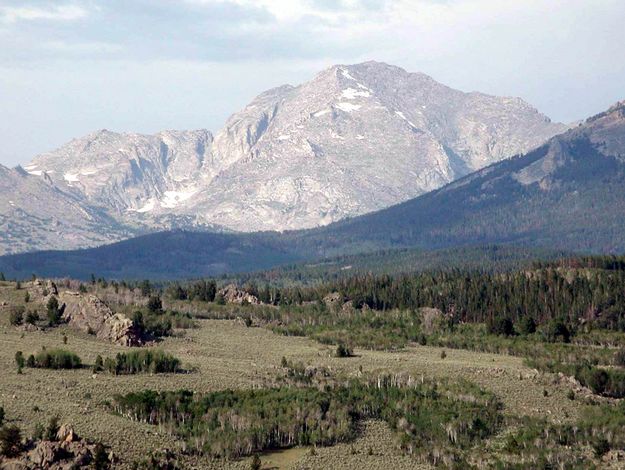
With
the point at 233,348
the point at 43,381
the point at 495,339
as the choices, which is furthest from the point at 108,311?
the point at 495,339

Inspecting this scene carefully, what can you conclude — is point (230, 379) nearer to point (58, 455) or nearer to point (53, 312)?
point (58, 455)

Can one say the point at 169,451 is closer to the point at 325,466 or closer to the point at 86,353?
the point at 325,466

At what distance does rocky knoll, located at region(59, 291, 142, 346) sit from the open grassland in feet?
6.77

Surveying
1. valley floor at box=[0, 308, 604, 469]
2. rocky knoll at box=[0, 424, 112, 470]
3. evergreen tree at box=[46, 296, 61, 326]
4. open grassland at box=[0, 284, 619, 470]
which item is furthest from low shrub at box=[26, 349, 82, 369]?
evergreen tree at box=[46, 296, 61, 326]

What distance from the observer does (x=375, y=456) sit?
97.8 metres

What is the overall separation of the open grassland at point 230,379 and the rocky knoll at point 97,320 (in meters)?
2.06

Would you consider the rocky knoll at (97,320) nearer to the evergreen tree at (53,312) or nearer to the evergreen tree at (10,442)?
the evergreen tree at (53,312)

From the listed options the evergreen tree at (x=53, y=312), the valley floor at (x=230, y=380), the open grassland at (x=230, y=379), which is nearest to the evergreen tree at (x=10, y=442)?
the open grassland at (x=230, y=379)

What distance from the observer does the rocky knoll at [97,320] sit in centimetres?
14425

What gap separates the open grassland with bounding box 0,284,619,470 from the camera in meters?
92.8

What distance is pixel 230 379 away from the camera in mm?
117312

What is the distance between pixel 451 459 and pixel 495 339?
81.6 metres

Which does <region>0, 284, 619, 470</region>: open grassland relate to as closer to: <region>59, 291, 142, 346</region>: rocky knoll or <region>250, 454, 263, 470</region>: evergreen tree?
<region>250, 454, 263, 470</region>: evergreen tree

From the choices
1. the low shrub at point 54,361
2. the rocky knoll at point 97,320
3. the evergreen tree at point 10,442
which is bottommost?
the evergreen tree at point 10,442
